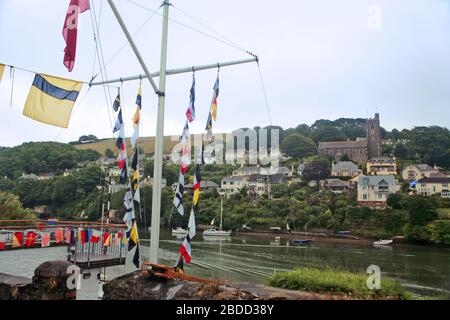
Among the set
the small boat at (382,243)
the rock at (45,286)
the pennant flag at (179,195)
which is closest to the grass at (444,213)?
the small boat at (382,243)

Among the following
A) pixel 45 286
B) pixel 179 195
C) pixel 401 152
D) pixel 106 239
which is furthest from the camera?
pixel 401 152

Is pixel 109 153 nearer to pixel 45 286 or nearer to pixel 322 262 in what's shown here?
→ pixel 322 262

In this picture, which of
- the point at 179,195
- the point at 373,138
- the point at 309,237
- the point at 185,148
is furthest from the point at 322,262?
the point at 373,138

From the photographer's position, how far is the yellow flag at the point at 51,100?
8242 millimetres

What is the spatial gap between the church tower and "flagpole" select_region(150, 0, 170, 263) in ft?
367

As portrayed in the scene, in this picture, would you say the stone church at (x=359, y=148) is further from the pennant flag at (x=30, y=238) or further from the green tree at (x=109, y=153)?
the pennant flag at (x=30, y=238)

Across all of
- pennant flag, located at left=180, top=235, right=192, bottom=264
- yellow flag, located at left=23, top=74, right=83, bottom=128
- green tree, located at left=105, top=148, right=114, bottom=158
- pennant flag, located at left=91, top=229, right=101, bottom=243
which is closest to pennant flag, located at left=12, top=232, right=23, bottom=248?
pennant flag, located at left=91, top=229, right=101, bottom=243

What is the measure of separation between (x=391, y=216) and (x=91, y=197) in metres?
50.9

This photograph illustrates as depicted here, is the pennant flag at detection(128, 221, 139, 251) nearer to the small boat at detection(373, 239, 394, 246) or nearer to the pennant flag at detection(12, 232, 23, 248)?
the pennant flag at detection(12, 232, 23, 248)

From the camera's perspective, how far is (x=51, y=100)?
8359mm

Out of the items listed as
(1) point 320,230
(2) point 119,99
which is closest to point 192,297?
(2) point 119,99

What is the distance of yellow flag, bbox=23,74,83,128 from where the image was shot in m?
8.24

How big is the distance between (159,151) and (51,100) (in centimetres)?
293

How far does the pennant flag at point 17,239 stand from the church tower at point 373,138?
366ft
